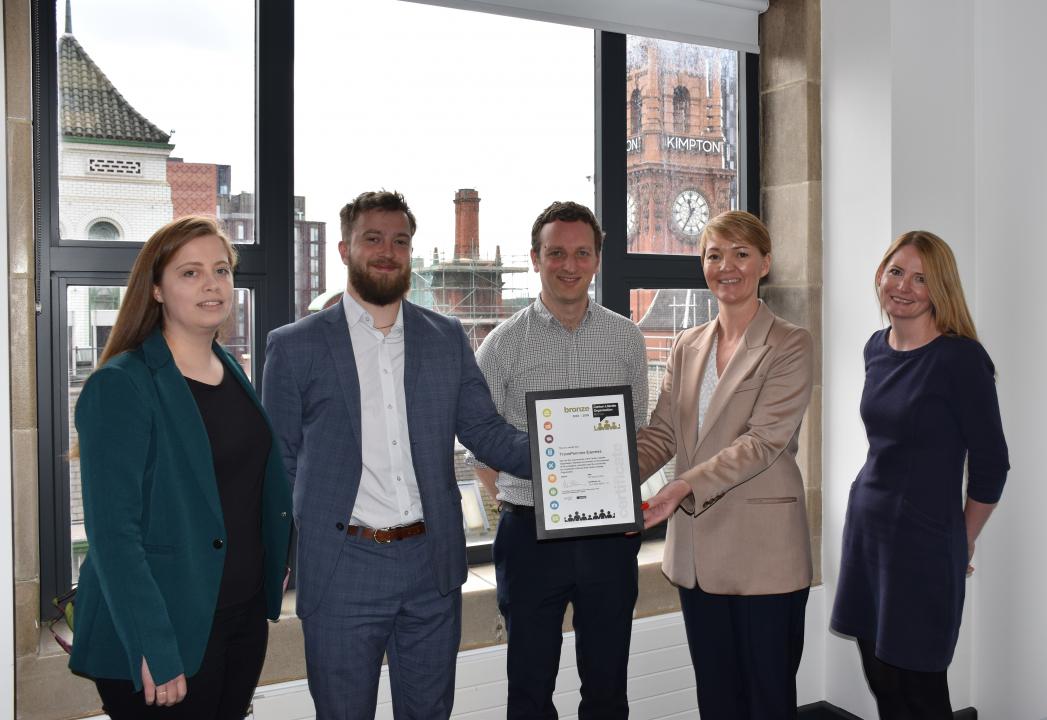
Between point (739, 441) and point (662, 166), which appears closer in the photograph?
point (739, 441)

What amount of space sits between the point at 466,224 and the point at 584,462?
45.6 inches

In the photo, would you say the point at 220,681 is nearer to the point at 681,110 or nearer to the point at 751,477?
the point at 751,477

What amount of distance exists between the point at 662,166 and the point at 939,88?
102 centimetres

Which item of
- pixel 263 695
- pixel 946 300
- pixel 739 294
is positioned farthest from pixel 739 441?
pixel 263 695

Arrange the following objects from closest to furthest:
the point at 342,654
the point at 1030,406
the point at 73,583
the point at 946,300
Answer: the point at 342,654
the point at 946,300
the point at 73,583
the point at 1030,406

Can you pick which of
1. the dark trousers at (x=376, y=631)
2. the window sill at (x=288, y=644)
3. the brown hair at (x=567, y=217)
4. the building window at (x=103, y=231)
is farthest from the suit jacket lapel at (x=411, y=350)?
the building window at (x=103, y=231)

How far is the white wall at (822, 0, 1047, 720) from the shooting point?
3.12 meters

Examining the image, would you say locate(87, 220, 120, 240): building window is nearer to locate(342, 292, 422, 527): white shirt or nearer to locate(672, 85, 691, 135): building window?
locate(342, 292, 422, 527): white shirt

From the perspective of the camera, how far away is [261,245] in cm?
284

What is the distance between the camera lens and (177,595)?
1.81 meters

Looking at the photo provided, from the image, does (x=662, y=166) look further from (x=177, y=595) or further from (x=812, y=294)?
(x=177, y=595)

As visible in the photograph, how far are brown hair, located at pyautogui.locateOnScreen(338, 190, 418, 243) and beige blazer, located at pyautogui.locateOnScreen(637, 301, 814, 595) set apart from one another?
3.32 ft

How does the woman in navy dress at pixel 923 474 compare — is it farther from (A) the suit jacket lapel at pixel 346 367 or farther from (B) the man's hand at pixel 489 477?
(A) the suit jacket lapel at pixel 346 367

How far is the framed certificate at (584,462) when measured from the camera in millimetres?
2395
